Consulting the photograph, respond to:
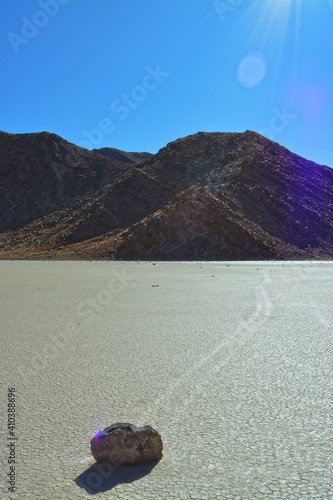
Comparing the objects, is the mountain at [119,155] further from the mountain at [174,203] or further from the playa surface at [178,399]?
the playa surface at [178,399]

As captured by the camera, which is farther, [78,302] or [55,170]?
[55,170]

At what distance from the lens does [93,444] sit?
3.27 metres

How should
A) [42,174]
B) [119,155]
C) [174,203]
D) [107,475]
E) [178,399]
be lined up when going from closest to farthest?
[107,475] < [178,399] < [174,203] < [42,174] < [119,155]

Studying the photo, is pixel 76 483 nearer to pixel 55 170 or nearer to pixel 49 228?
pixel 49 228

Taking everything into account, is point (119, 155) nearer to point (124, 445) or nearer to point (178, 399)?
point (178, 399)

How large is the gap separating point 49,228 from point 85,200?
706 cm

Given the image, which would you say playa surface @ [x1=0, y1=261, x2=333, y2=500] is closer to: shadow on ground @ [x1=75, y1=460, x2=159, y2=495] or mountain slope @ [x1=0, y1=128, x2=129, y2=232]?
shadow on ground @ [x1=75, y1=460, x2=159, y2=495]

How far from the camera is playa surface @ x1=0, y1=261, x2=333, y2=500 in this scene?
3.09 m

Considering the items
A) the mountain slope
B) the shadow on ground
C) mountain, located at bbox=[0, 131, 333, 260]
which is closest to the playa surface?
the shadow on ground

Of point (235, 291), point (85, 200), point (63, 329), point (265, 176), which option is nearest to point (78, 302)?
point (63, 329)

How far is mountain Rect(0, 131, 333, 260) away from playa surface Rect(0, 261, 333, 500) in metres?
36.3

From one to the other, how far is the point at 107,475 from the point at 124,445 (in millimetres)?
201

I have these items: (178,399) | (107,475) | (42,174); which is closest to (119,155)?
(42,174)

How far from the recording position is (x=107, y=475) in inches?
125
